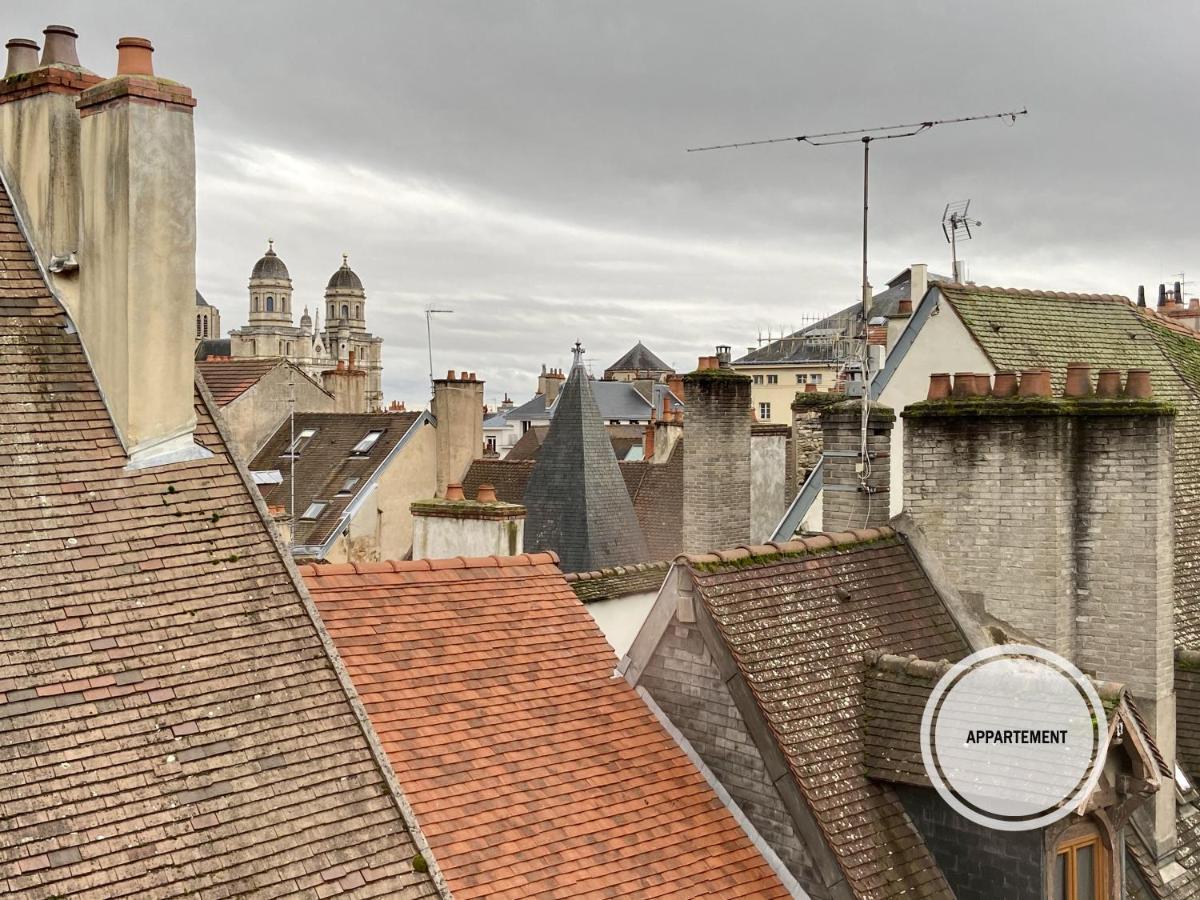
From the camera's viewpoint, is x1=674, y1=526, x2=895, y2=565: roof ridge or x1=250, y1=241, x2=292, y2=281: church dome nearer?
x1=674, y1=526, x2=895, y2=565: roof ridge

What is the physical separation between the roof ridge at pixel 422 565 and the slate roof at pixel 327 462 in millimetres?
20145

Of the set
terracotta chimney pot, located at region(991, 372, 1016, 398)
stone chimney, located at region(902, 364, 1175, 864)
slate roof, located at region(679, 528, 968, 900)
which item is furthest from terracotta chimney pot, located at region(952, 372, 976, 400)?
slate roof, located at region(679, 528, 968, 900)

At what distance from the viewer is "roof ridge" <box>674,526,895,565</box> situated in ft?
31.2

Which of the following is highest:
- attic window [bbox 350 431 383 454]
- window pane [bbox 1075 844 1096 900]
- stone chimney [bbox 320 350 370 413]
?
stone chimney [bbox 320 350 370 413]

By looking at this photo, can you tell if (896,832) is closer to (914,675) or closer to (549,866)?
(914,675)

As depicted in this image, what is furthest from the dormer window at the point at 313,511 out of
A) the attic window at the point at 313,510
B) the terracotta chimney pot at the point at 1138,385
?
the terracotta chimney pot at the point at 1138,385

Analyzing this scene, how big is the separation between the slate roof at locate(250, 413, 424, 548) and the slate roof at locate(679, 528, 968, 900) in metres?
20.9

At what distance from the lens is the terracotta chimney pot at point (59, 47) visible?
7.07 m

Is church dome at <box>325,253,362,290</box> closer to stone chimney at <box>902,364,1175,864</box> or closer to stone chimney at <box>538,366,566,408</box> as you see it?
stone chimney at <box>538,366,566,408</box>

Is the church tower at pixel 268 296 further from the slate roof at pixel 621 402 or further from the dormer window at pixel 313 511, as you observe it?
the dormer window at pixel 313 511

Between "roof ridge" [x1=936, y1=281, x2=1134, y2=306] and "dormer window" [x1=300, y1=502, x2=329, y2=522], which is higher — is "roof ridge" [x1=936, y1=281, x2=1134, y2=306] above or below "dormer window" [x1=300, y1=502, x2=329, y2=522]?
above

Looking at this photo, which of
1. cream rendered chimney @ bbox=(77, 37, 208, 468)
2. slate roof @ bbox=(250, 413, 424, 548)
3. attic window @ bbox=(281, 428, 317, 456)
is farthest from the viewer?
attic window @ bbox=(281, 428, 317, 456)

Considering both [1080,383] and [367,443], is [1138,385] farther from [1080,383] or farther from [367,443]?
[367,443]

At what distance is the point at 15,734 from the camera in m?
5.20
